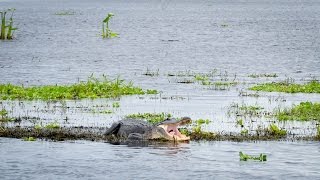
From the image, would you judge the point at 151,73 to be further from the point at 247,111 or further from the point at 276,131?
the point at 276,131

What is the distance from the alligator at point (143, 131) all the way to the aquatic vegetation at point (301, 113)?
16.5 feet

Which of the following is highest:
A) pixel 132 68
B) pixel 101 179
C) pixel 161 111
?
pixel 132 68

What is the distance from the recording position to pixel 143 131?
23.8 m

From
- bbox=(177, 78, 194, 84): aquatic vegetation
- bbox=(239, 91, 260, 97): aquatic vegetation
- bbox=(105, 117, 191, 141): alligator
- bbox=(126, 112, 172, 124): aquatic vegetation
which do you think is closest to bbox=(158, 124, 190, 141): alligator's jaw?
bbox=(105, 117, 191, 141): alligator

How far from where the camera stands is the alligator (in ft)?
77.2

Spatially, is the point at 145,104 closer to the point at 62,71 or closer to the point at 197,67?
the point at 62,71

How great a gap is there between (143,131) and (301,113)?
6.86m

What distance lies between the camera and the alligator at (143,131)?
77.2 ft

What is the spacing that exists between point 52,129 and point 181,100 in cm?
948

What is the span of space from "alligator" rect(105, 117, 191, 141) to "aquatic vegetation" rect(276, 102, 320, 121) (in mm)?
5041

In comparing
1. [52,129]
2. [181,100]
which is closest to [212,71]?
[181,100]

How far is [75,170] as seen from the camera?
20.1 metres

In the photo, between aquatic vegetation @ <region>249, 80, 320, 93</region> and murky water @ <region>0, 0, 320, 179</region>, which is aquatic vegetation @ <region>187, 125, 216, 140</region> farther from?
aquatic vegetation @ <region>249, 80, 320, 93</region>

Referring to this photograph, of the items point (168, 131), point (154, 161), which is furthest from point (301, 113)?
point (154, 161)
